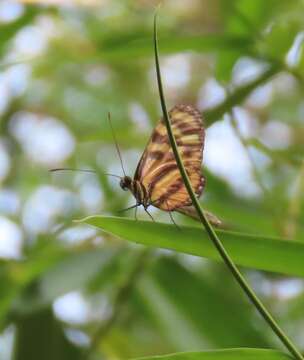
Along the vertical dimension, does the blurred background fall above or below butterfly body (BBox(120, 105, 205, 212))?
below

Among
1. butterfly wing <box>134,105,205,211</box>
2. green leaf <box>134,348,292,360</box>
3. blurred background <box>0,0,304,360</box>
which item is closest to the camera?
green leaf <box>134,348,292,360</box>

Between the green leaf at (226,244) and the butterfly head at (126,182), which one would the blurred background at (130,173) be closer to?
the butterfly head at (126,182)

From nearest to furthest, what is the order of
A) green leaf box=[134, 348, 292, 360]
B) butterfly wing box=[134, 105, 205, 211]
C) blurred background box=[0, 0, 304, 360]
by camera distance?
1. green leaf box=[134, 348, 292, 360]
2. butterfly wing box=[134, 105, 205, 211]
3. blurred background box=[0, 0, 304, 360]

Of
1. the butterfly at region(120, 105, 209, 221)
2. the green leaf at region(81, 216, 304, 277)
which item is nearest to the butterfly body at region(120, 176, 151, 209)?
the butterfly at region(120, 105, 209, 221)

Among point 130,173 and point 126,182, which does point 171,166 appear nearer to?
point 126,182

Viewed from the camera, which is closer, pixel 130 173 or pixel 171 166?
pixel 171 166

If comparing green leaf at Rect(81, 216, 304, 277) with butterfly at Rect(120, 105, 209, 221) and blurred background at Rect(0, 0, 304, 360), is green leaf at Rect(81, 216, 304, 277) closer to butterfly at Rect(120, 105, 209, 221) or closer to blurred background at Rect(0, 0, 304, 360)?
butterfly at Rect(120, 105, 209, 221)

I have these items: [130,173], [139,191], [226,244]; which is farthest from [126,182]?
[130,173]

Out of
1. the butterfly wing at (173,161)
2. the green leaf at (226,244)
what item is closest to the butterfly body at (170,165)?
the butterfly wing at (173,161)
